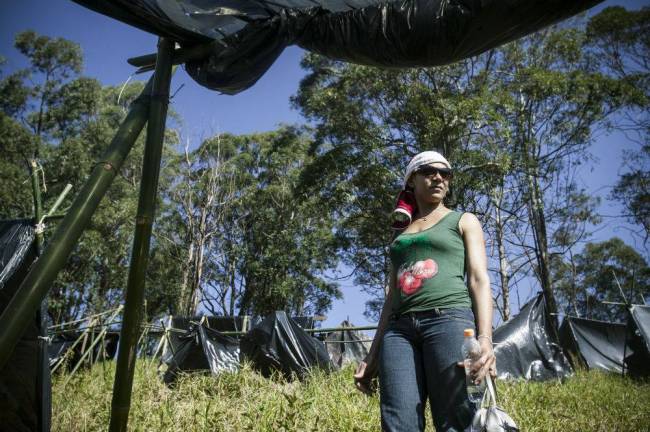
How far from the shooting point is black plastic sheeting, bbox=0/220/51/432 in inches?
97.1

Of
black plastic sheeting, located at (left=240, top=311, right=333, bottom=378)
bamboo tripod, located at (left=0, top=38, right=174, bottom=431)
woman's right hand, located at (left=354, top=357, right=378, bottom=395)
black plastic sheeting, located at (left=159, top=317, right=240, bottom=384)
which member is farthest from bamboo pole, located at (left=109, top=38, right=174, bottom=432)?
black plastic sheeting, located at (left=159, top=317, right=240, bottom=384)

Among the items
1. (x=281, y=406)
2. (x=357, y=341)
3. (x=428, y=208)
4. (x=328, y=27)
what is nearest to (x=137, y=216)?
(x=328, y=27)

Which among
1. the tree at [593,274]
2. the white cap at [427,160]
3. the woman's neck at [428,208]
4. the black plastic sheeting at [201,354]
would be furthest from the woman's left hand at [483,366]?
the tree at [593,274]

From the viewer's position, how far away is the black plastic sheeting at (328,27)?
151cm

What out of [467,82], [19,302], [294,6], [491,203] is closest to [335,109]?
[467,82]

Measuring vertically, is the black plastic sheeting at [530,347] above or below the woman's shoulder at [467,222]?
below

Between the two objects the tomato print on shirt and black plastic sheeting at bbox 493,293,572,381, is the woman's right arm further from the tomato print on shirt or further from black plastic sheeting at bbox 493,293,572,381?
black plastic sheeting at bbox 493,293,572,381

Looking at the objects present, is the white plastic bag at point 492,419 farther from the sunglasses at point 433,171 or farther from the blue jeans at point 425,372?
the sunglasses at point 433,171

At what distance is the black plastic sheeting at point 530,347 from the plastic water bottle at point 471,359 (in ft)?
18.9

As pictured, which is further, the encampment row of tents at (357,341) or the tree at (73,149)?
the tree at (73,149)

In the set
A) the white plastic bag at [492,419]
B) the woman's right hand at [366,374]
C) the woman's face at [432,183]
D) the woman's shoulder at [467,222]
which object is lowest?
the white plastic bag at [492,419]

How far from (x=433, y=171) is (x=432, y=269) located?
0.40 meters

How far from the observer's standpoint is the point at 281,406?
2.70 meters

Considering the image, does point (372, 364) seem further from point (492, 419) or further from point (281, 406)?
point (281, 406)
